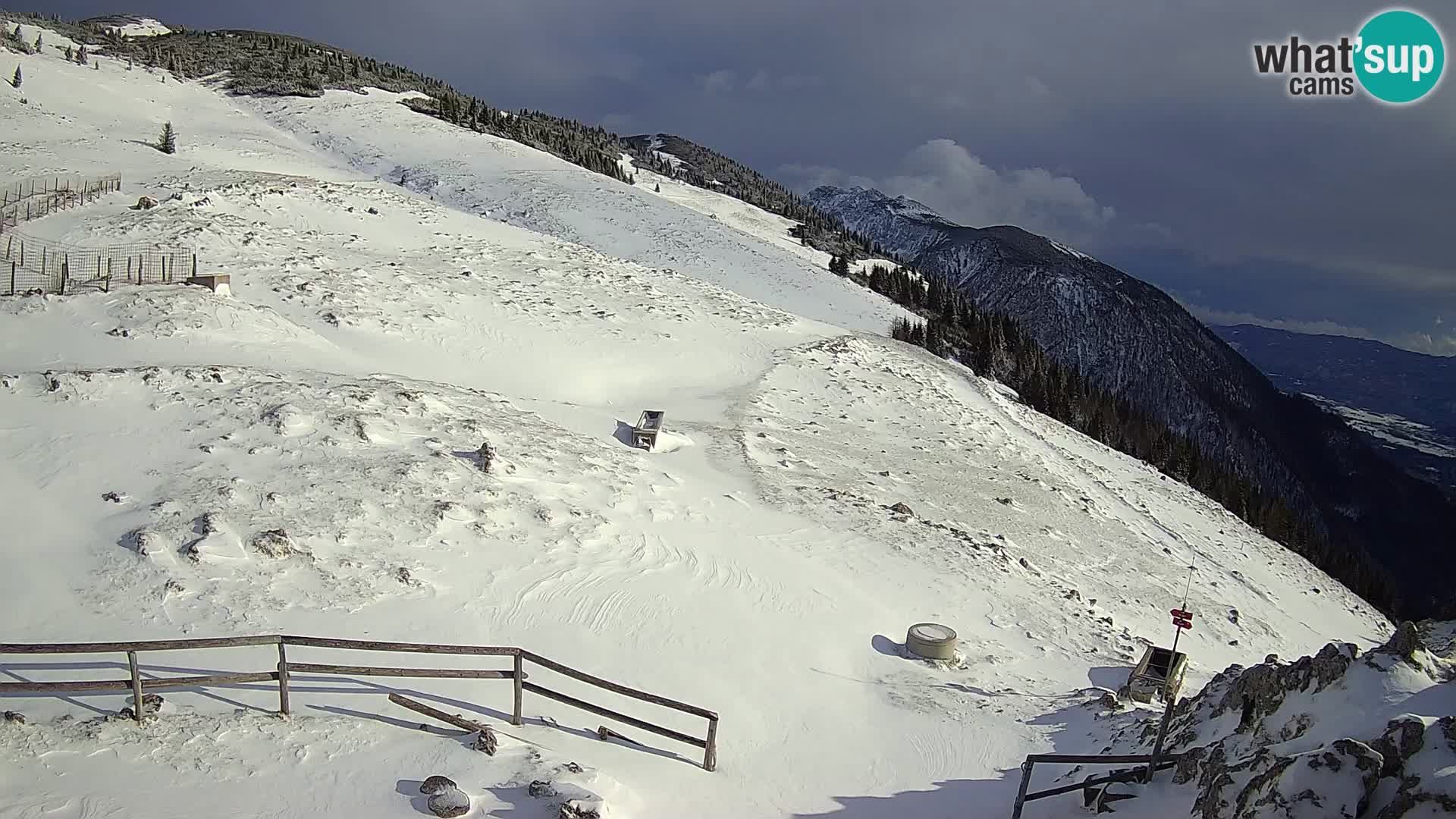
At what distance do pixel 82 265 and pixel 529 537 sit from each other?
18.3m

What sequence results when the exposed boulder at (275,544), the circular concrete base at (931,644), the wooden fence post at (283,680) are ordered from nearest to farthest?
1. the wooden fence post at (283,680)
2. the exposed boulder at (275,544)
3. the circular concrete base at (931,644)

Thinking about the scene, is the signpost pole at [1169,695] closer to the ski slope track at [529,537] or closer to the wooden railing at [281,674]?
the ski slope track at [529,537]

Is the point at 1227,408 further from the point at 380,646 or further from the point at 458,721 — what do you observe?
the point at 380,646

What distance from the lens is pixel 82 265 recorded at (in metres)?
22.8

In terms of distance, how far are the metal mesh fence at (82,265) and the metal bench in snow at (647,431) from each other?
43.1 feet

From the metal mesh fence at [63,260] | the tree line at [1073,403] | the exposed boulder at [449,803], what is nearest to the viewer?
the exposed boulder at [449,803]

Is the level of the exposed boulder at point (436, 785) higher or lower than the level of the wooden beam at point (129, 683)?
lower

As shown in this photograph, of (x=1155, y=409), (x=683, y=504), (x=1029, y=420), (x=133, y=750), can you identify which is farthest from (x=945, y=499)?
(x=1155, y=409)

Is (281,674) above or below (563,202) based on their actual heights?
below

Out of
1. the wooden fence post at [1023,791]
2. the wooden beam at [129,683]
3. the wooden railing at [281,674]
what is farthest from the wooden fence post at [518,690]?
the wooden fence post at [1023,791]

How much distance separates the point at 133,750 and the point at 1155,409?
17219cm

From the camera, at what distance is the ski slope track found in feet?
29.3

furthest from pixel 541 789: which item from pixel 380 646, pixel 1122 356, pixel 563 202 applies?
pixel 1122 356

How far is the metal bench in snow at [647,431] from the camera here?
67.7 ft
